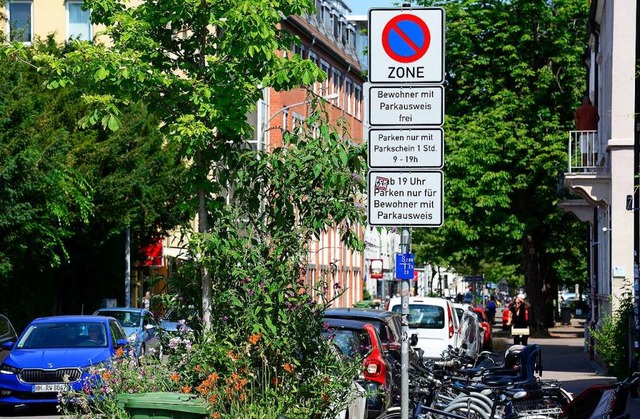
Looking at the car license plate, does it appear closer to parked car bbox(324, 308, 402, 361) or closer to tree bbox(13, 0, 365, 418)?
parked car bbox(324, 308, 402, 361)

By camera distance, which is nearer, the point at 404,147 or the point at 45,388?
the point at 404,147

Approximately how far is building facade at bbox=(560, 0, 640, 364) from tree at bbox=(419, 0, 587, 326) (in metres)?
9.74

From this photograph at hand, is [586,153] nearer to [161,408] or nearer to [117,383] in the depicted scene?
[117,383]

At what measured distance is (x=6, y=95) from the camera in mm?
31422

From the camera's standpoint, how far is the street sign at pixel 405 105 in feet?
29.0

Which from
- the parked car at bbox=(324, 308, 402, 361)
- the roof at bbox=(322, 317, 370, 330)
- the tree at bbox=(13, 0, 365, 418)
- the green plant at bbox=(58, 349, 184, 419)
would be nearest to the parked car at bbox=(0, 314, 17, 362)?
the parked car at bbox=(324, 308, 402, 361)

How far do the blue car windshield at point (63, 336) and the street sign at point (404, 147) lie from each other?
14.4m

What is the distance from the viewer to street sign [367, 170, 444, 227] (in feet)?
28.9

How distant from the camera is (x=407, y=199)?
29.0ft

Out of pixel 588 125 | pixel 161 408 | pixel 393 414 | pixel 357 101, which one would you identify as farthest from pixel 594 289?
pixel 357 101

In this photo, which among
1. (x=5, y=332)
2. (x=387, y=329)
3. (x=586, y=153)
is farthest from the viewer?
(x=586, y=153)

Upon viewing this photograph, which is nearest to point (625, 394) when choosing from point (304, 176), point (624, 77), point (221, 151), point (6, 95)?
point (304, 176)

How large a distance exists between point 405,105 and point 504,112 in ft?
123

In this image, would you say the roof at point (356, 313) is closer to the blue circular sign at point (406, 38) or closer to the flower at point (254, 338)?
the flower at point (254, 338)
